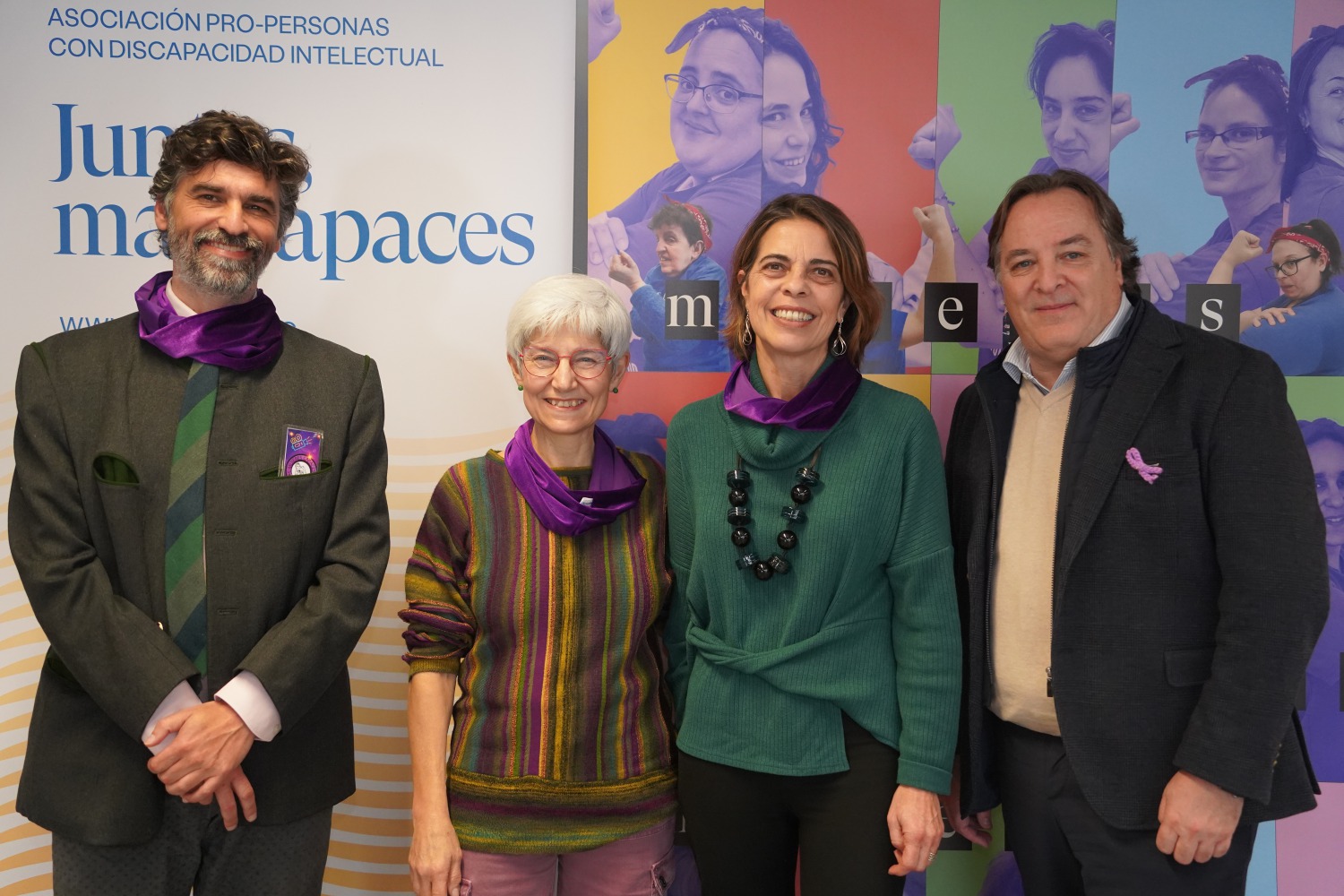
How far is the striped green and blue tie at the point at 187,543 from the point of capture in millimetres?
1812

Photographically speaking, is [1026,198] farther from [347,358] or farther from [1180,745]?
[347,358]

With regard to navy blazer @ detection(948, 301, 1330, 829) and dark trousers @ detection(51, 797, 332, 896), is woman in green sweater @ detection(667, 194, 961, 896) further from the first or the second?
dark trousers @ detection(51, 797, 332, 896)

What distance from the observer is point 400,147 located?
Answer: 2.63 meters

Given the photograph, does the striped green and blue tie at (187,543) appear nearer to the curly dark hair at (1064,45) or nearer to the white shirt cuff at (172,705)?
the white shirt cuff at (172,705)

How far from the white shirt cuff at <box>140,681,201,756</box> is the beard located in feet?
2.53

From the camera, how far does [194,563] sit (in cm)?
182

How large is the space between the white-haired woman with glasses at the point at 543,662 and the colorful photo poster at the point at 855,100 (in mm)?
897

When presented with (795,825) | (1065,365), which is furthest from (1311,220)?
(795,825)

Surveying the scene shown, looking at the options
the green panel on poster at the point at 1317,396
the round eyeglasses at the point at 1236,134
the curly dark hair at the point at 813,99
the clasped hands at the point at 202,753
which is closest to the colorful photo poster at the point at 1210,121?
the round eyeglasses at the point at 1236,134

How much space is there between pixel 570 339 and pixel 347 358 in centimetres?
48

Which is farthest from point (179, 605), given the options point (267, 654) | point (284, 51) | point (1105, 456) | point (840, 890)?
point (1105, 456)

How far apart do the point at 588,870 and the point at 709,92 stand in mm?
1963

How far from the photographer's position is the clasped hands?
173 cm

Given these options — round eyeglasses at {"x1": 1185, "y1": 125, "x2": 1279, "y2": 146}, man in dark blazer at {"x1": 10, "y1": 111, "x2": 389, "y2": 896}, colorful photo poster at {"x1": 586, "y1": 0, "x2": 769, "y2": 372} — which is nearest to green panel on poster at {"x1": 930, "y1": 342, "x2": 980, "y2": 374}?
colorful photo poster at {"x1": 586, "y1": 0, "x2": 769, "y2": 372}
